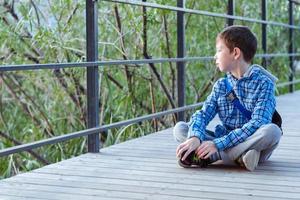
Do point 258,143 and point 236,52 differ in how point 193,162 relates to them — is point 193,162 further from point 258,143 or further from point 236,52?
point 236,52

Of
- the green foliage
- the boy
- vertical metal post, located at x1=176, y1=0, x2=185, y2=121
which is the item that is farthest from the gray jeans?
the green foliage

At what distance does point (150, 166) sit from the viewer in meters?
3.20

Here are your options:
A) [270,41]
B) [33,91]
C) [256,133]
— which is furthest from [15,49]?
[270,41]

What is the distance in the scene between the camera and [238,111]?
10.6 feet

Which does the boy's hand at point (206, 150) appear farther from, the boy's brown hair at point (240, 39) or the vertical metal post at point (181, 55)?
the vertical metal post at point (181, 55)

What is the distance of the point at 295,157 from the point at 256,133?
0.45 meters

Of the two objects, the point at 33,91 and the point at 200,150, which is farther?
the point at 33,91

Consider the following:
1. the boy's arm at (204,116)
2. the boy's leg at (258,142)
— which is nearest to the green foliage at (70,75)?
the boy's arm at (204,116)

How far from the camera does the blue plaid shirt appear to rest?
311cm

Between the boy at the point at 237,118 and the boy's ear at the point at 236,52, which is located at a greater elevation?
the boy's ear at the point at 236,52

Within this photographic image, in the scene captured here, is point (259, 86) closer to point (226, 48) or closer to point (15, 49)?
point (226, 48)

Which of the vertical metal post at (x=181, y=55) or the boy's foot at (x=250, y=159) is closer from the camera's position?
the boy's foot at (x=250, y=159)

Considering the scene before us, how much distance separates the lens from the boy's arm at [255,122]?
3.10 metres

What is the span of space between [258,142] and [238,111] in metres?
0.21
